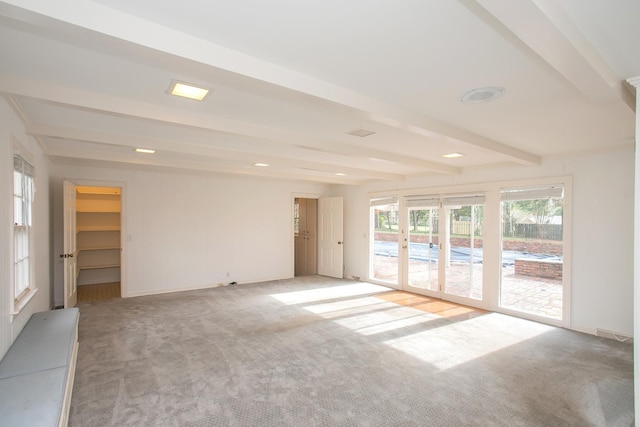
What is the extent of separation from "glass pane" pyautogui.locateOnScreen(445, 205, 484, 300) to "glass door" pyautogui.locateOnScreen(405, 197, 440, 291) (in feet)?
0.90

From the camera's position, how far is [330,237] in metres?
8.30

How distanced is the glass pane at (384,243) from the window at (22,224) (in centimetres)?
584

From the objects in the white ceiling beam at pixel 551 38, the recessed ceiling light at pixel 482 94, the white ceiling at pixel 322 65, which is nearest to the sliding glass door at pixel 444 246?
the white ceiling at pixel 322 65

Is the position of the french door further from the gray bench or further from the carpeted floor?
the gray bench

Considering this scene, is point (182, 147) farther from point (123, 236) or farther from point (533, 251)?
point (533, 251)

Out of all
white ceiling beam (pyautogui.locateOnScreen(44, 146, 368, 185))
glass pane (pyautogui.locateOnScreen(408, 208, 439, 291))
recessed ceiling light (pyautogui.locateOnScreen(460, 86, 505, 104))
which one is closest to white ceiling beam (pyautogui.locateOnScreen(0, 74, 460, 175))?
white ceiling beam (pyautogui.locateOnScreen(44, 146, 368, 185))

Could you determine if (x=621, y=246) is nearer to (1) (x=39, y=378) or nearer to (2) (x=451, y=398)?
(2) (x=451, y=398)

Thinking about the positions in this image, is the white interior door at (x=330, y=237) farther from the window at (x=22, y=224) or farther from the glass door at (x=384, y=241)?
the window at (x=22, y=224)

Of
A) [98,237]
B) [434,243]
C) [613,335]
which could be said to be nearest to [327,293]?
[434,243]

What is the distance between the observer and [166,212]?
21.1 feet

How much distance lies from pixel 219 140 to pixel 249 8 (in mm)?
2538

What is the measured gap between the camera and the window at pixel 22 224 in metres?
2.96

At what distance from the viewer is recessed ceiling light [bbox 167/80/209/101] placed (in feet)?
7.44

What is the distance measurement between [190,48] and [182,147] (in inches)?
99.8
